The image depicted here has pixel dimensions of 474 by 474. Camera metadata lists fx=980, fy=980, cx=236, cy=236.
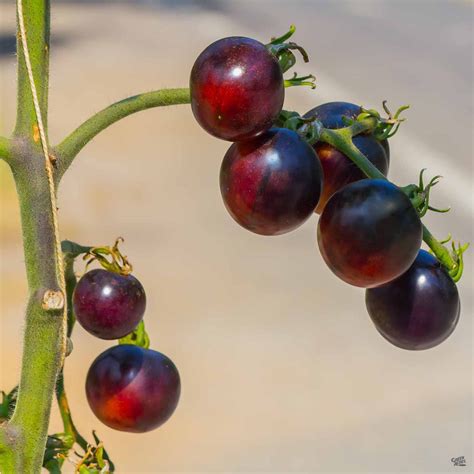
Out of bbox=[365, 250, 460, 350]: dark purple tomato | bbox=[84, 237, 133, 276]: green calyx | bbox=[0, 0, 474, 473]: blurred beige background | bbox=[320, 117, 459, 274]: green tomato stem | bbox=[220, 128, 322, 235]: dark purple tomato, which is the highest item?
bbox=[0, 0, 474, 473]: blurred beige background

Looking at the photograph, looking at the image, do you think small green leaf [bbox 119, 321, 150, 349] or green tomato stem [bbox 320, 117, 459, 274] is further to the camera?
small green leaf [bbox 119, 321, 150, 349]

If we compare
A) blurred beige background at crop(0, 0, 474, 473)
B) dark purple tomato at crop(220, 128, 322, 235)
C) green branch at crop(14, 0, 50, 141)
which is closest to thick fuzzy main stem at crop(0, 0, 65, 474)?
green branch at crop(14, 0, 50, 141)

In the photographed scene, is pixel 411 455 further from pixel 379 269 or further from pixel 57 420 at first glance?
pixel 379 269

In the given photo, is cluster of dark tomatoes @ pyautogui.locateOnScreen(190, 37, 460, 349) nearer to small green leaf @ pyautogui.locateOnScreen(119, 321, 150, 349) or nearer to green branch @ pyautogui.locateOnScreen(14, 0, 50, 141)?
green branch @ pyautogui.locateOnScreen(14, 0, 50, 141)

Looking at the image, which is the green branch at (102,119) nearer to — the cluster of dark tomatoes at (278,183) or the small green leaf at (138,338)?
the cluster of dark tomatoes at (278,183)

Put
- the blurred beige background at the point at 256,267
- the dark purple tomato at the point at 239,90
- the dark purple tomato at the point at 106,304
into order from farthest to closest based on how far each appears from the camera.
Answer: the blurred beige background at the point at 256,267, the dark purple tomato at the point at 106,304, the dark purple tomato at the point at 239,90

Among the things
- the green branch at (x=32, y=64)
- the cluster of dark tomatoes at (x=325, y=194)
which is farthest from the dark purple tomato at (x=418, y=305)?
the green branch at (x=32, y=64)
